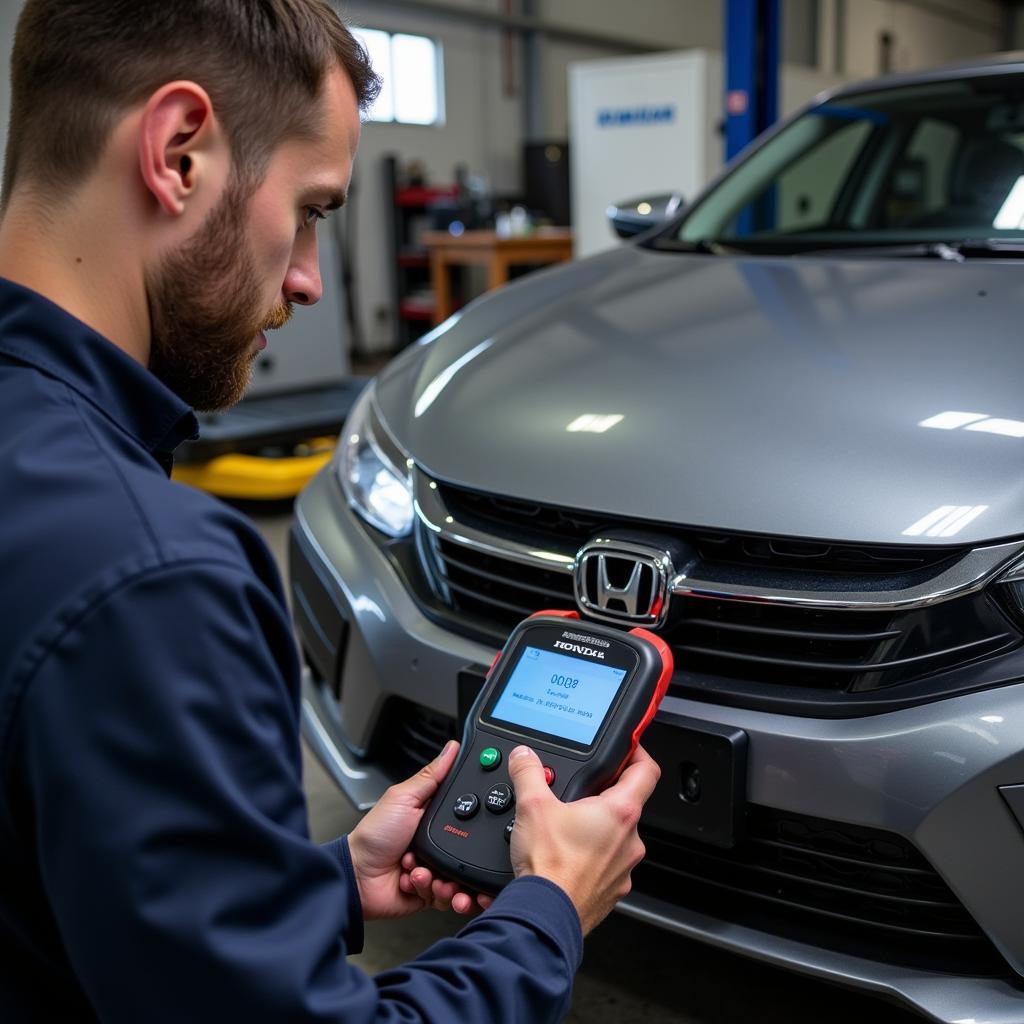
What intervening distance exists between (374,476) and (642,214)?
986mm

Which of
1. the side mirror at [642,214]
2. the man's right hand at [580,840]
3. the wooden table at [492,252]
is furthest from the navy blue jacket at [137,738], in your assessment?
the wooden table at [492,252]

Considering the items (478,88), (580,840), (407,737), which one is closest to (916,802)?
(580,840)

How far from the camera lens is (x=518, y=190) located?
9109 mm

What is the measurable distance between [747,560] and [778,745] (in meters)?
0.19

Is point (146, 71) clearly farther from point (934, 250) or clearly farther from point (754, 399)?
point (934, 250)

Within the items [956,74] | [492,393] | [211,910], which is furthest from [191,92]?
[956,74]

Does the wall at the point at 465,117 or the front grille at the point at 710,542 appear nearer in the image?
the front grille at the point at 710,542

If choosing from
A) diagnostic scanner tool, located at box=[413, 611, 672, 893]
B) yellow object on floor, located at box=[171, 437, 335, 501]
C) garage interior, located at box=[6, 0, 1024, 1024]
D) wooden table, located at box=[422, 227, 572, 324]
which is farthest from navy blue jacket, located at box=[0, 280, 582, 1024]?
wooden table, located at box=[422, 227, 572, 324]

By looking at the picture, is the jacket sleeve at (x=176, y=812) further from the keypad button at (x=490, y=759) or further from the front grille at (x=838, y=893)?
the front grille at (x=838, y=893)

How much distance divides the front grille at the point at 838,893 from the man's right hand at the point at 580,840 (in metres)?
0.35

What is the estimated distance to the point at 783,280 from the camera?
5.28 ft

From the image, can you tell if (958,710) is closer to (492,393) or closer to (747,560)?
(747,560)

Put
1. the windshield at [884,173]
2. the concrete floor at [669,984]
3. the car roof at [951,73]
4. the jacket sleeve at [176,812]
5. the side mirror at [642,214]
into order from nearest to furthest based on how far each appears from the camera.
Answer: the jacket sleeve at [176,812], the concrete floor at [669,984], the windshield at [884,173], the car roof at [951,73], the side mirror at [642,214]

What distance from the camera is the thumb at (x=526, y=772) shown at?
0.80m
